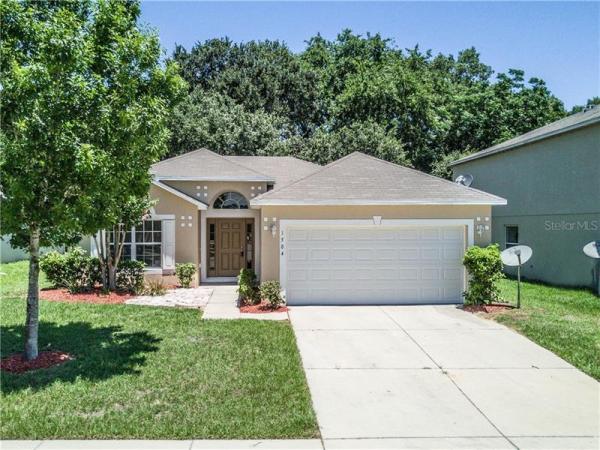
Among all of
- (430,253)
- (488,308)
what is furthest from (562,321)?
(430,253)

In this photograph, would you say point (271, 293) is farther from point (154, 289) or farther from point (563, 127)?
point (563, 127)

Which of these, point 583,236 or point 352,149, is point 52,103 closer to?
point 583,236

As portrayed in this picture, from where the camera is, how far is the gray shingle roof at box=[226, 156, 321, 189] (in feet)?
61.8

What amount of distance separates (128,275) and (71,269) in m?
1.64

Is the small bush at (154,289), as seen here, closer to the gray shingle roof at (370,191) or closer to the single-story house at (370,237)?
the single-story house at (370,237)

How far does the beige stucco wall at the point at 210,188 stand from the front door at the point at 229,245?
0.88 metres

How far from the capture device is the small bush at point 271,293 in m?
11.9

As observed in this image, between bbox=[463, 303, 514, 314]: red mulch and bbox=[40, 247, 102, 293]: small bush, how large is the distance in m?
10.2

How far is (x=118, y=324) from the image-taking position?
397 inches

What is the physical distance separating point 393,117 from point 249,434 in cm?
2928

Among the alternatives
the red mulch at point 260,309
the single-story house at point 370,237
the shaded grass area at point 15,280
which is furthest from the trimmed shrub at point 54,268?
the single-story house at point 370,237

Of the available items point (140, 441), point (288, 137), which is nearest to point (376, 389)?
→ point (140, 441)

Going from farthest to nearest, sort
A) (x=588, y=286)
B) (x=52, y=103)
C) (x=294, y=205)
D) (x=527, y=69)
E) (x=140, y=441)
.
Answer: (x=527, y=69) → (x=588, y=286) → (x=294, y=205) → (x=52, y=103) → (x=140, y=441)

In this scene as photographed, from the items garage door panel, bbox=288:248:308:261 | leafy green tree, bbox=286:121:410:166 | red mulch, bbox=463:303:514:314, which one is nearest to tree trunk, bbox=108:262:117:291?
garage door panel, bbox=288:248:308:261
